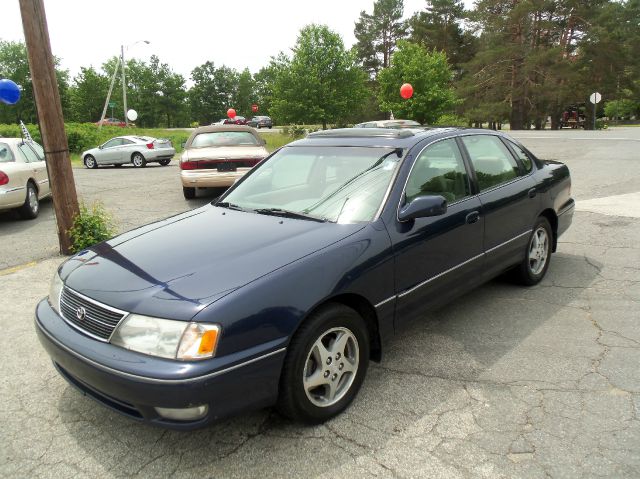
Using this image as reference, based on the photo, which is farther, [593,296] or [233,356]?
[593,296]

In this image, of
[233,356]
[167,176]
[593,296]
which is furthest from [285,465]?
[167,176]

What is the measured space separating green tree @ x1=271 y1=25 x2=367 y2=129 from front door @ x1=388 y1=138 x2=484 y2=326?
3577 centimetres

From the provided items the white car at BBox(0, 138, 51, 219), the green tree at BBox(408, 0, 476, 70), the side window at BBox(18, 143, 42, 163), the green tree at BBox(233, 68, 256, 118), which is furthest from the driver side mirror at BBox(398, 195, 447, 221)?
the green tree at BBox(233, 68, 256, 118)

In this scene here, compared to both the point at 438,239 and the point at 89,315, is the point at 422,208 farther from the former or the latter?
the point at 89,315

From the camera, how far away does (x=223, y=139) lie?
35.1 feet

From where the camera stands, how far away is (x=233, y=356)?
7.75 ft

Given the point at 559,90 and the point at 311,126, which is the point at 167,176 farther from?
the point at 559,90

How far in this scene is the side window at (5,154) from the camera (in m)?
8.83

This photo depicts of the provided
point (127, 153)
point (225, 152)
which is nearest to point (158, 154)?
point (127, 153)

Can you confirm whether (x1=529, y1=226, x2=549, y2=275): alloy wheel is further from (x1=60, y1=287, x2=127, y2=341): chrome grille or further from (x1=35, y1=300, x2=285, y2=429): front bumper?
(x1=60, y1=287, x2=127, y2=341): chrome grille

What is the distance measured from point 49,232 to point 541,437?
7.78 m

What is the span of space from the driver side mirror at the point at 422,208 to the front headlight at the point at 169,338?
4.75 ft

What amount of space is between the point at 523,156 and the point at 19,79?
79.5 metres

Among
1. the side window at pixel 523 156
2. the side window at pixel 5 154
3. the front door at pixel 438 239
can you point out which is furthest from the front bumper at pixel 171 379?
the side window at pixel 5 154
